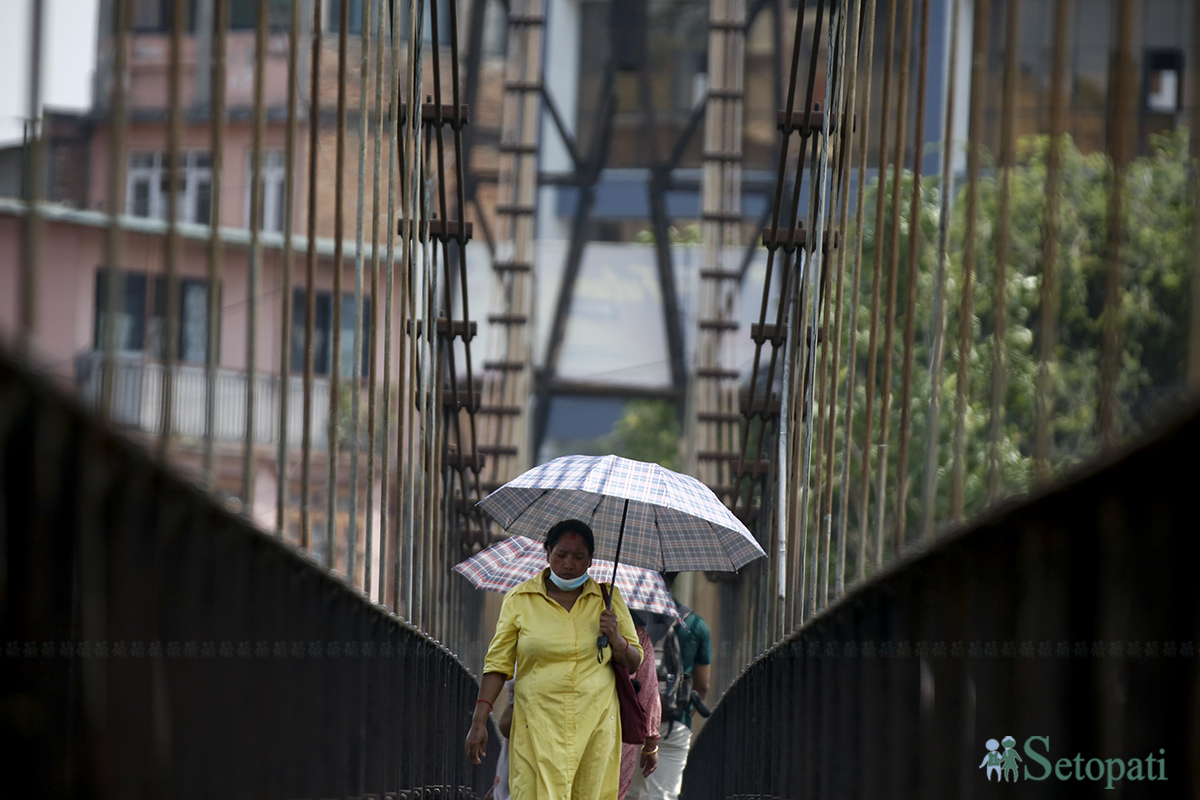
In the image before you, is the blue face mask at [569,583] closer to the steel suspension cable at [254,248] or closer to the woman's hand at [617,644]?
the woman's hand at [617,644]

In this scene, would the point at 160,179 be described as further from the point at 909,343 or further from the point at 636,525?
the point at 909,343

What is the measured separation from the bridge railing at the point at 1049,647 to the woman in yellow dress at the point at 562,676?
109cm

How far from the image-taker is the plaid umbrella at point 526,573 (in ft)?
17.2

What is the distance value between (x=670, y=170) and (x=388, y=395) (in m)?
13.5

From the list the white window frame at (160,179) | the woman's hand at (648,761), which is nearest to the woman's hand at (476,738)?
the woman's hand at (648,761)

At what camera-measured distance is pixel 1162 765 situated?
160 cm

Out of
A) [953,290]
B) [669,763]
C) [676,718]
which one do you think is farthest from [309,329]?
[953,290]

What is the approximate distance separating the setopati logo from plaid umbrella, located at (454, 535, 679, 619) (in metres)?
3.15

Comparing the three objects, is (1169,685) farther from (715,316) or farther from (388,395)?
(715,316)

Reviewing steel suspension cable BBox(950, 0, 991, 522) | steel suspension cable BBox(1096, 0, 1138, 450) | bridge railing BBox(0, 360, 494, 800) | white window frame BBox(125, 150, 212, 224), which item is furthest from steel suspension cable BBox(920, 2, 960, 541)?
white window frame BBox(125, 150, 212, 224)

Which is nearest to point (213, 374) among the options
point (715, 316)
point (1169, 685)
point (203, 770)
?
point (203, 770)

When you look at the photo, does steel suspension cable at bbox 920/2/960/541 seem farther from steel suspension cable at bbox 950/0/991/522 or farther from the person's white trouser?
the person's white trouser

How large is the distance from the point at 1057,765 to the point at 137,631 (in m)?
1.02

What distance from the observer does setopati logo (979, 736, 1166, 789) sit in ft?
5.33
